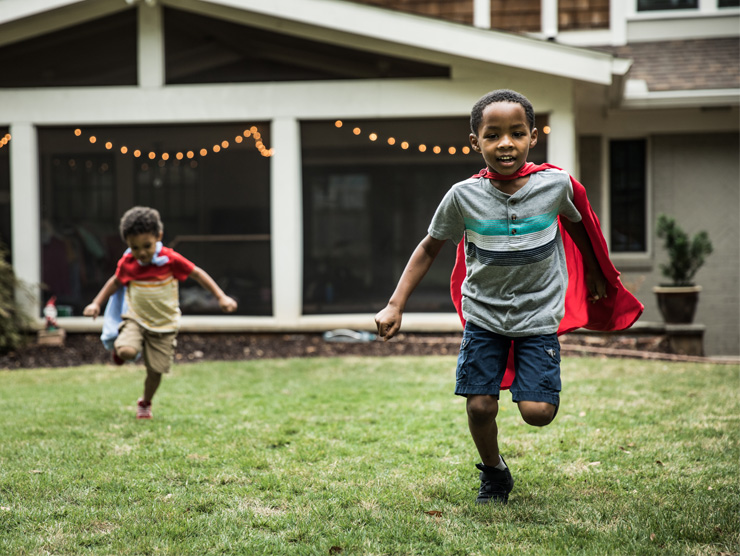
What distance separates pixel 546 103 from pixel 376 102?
2142 mm

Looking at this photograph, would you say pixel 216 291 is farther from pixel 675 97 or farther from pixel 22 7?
pixel 675 97

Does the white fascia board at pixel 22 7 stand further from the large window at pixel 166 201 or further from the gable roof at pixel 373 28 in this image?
the large window at pixel 166 201

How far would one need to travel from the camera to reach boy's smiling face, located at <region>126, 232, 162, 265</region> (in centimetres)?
519

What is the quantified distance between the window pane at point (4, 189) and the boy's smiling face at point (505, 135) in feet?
29.2

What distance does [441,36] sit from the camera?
9.18m

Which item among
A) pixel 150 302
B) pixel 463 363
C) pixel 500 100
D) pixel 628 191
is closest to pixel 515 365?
pixel 463 363

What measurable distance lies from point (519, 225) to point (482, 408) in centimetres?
80

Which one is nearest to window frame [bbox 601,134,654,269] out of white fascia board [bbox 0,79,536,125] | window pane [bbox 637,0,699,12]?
window pane [bbox 637,0,699,12]

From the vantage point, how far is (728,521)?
3061mm

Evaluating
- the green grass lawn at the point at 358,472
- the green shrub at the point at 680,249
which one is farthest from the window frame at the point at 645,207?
the green grass lawn at the point at 358,472

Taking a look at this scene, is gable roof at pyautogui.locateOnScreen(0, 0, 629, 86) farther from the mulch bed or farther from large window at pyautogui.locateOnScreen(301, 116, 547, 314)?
the mulch bed

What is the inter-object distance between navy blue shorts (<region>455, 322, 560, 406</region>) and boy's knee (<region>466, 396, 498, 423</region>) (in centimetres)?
3

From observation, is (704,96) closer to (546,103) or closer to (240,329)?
(546,103)

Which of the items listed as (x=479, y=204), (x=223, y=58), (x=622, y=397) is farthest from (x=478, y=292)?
(x=223, y=58)
